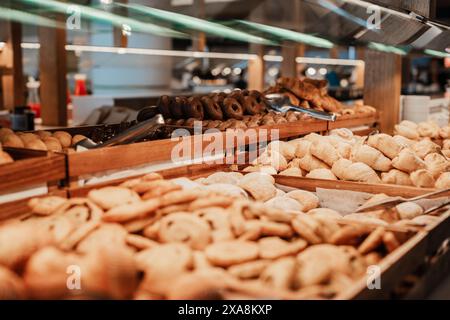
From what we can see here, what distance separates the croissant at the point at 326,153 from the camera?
2.62 metres

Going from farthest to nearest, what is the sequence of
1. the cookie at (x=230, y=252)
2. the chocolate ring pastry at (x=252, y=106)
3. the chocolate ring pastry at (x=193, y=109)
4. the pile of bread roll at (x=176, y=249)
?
the chocolate ring pastry at (x=252, y=106), the chocolate ring pastry at (x=193, y=109), the cookie at (x=230, y=252), the pile of bread roll at (x=176, y=249)

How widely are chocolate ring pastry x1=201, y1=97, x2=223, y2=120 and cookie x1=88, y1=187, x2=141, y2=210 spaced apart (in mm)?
1574

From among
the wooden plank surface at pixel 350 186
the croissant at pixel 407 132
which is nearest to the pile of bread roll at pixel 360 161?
the wooden plank surface at pixel 350 186

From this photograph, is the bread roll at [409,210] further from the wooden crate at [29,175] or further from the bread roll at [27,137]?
the bread roll at [27,137]

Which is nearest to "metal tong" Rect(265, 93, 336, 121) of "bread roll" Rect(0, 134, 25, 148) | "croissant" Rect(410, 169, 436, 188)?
"croissant" Rect(410, 169, 436, 188)

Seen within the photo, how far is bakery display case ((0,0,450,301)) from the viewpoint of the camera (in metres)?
1.20

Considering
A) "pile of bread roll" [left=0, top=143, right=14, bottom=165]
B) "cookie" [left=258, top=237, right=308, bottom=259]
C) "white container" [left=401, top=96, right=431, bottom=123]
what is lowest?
"cookie" [left=258, top=237, right=308, bottom=259]

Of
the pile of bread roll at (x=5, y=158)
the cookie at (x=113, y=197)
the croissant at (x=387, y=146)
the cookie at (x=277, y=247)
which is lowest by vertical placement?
the cookie at (x=277, y=247)

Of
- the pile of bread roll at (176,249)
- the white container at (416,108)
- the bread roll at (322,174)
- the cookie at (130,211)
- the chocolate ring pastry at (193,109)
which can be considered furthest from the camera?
the white container at (416,108)

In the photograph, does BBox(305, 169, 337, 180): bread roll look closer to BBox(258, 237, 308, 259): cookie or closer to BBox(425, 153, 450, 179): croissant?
BBox(425, 153, 450, 179): croissant

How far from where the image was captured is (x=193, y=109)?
3.05 m

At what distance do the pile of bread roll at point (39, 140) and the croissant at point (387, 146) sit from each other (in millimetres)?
1466

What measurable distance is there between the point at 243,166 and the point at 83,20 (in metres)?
1.20

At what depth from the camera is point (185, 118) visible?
10.1ft
